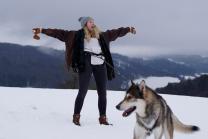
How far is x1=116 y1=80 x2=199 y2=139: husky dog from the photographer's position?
8.48 metres

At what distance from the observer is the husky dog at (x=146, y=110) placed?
848 centimetres

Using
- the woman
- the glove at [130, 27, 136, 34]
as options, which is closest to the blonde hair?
the woman

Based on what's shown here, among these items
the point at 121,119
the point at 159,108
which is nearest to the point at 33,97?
the point at 121,119

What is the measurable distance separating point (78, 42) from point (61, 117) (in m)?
1.90

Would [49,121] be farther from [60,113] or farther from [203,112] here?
[203,112]

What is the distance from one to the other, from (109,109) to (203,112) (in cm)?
259

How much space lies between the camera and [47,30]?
10250mm

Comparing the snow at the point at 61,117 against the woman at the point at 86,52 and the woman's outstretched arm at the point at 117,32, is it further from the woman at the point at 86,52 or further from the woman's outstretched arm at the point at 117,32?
the woman's outstretched arm at the point at 117,32

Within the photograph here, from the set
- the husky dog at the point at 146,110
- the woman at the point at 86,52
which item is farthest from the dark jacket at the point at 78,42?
the husky dog at the point at 146,110

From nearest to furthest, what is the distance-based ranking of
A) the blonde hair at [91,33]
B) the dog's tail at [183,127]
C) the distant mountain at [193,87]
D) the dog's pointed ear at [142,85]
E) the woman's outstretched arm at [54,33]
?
the dog's pointed ear at [142,85] < the dog's tail at [183,127] < the blonde hair at [91,33] < the woman's outstretched arm at [54,33] < the distant mountain at [193,87]

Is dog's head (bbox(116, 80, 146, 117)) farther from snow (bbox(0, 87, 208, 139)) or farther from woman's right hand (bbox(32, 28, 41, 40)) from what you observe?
woman's right hand (bbox(32, 28, 41, 40))

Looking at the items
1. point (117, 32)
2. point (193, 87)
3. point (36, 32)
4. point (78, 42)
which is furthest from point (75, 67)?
point (193, 87)

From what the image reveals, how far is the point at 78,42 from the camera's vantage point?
1009cm

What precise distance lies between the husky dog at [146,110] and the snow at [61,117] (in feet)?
3.26
